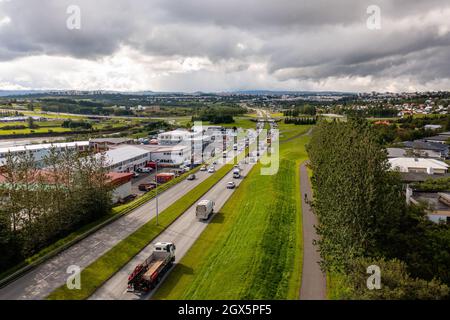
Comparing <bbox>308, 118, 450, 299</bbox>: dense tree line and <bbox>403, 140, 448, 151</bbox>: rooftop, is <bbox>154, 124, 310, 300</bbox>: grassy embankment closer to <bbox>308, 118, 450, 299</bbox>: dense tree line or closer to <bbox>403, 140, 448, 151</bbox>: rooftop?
<bbox>308, 118, 450, 299</bbox>: dense tree line

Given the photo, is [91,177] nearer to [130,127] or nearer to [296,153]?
[296,153]

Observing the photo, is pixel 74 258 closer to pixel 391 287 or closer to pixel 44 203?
pixel 44 203

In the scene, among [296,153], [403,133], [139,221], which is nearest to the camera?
[139,221]

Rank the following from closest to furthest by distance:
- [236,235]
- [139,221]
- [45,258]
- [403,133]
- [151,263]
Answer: [151,263] → [45,258] → [236,235] → [139,221] → [403,133]

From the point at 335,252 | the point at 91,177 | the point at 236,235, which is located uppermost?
the point at 91,177

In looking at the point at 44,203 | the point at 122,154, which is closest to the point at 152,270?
the point at 44,203

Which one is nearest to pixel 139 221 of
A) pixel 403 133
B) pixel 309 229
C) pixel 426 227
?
pixel 309 229

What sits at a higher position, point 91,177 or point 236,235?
point 91,177

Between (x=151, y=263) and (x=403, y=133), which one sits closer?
(x=151, y=263)
